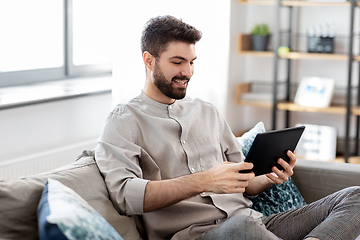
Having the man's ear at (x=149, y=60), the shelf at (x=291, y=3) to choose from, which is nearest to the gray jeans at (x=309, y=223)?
the man's ear at (x=149, y=60)

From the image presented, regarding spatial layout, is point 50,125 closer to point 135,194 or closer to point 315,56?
point 135,194

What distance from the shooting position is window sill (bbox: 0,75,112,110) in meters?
2.20

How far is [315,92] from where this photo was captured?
3.38 metres

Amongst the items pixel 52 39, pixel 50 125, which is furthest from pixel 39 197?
pixel 52 39

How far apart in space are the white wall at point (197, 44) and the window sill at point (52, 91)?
0.21m

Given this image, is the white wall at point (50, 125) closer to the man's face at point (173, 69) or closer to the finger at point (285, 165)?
the man's face at point (173, 69)

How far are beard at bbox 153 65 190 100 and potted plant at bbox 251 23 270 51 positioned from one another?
1.99 meters

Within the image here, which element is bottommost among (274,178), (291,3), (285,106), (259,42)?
(274,178)

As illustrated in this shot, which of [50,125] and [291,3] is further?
[291,3]

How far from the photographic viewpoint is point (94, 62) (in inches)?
122

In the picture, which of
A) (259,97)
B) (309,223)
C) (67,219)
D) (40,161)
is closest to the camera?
(67,219)

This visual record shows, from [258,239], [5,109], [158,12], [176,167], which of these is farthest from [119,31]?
[258,239]

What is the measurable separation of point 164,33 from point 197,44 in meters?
1.49

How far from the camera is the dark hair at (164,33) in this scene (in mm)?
1631
